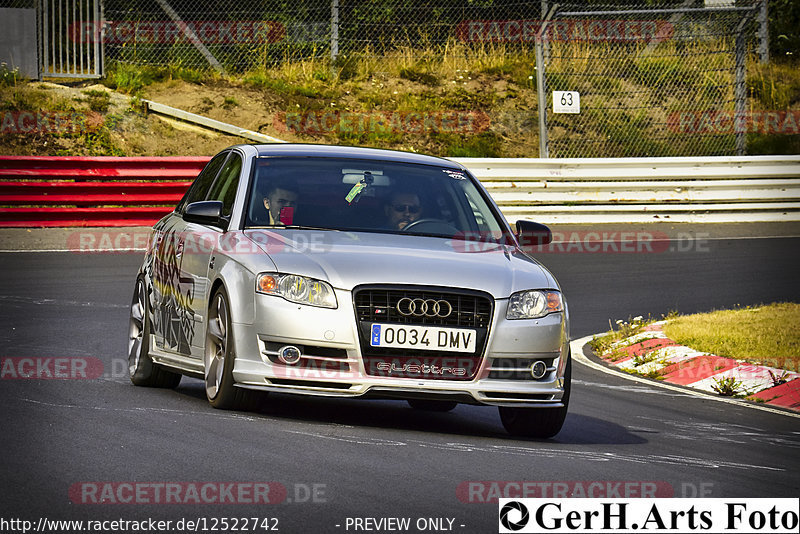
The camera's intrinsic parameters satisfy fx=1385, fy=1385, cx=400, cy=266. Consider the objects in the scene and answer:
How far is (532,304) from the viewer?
7688 millimetres

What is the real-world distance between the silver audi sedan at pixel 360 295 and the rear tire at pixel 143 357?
26 centimetres

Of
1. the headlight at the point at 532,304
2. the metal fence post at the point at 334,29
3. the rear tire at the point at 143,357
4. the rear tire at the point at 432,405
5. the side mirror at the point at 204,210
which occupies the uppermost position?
the metal fence post at the point at 334,29

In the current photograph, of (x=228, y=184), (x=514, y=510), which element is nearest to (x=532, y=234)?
(x=228, y=184)

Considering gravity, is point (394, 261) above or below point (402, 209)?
below

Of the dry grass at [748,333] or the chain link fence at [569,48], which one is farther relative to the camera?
the chain link fence at [569,48]

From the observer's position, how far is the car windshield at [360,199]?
8.34m

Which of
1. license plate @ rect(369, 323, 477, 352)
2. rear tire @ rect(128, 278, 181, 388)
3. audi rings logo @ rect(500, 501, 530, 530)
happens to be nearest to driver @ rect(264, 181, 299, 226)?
license plate @ rect(369, 323, 477, 352)

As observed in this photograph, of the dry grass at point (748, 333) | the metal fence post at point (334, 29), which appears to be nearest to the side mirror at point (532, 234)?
the dry grass at point (748, 333)

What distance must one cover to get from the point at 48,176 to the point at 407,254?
45.1 ft

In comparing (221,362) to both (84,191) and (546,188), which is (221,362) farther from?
(546,188)

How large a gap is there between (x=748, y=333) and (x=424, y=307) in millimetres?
6075

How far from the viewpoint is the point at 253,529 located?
16.7 feet

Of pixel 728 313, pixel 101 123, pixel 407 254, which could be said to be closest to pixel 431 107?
pixel 101 123

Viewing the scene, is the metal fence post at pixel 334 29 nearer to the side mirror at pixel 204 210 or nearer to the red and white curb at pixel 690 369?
the red and white curb at pixel 690 369
